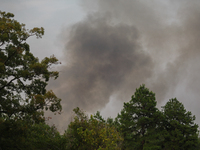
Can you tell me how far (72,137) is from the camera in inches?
686

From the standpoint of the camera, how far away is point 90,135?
51.0 feet

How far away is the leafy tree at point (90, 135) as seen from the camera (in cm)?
1540

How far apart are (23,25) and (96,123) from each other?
1082 centimetres

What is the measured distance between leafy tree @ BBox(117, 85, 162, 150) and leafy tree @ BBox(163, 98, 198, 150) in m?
2.42

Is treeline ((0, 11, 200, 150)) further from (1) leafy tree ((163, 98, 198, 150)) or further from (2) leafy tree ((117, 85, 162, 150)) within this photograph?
(1) leafy tree ((163, 98, 198, 150))

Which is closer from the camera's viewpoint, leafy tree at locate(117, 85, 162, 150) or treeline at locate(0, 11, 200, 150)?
treeline at locate(0, 11, 200, 150)

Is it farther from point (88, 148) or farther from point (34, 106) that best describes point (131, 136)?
point (34, 106)

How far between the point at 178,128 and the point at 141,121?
7.59 m

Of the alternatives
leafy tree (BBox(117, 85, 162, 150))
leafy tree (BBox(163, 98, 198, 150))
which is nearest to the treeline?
leafy tree (BBox(117, 85, 162, 150))

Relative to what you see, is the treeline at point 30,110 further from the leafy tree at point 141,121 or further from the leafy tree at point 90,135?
the leafy tree at point 141,121

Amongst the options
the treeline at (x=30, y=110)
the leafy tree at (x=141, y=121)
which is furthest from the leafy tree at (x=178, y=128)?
the treeline at (x=30, y=110)

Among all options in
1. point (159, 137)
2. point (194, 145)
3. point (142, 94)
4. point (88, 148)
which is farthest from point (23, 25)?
point (194, 145)

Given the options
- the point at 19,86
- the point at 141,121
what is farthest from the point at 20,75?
the point at 141,121

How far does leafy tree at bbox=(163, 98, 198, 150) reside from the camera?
114ft
